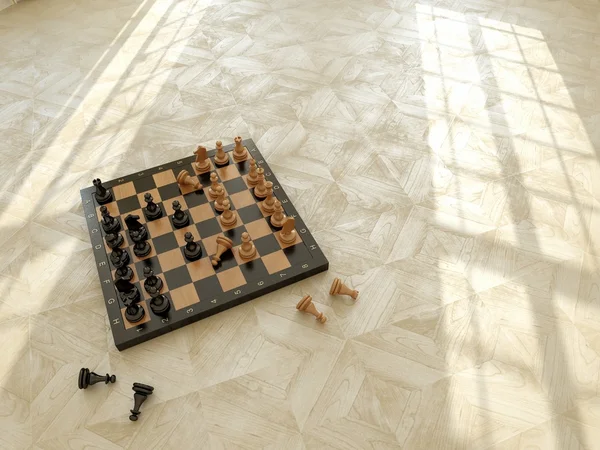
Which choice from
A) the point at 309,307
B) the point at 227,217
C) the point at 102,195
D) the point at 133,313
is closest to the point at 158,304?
the point at 133,313

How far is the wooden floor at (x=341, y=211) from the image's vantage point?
230 cm

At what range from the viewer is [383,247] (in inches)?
113

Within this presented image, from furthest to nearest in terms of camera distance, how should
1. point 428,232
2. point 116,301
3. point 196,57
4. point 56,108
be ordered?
point 196,57 < point 56,108 < point 428,232 < point 116,301

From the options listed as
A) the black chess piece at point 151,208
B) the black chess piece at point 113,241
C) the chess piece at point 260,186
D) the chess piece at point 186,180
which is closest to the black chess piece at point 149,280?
the black chess piece at point 113,241

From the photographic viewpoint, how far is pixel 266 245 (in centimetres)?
278

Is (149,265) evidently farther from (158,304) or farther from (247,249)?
(247,249)

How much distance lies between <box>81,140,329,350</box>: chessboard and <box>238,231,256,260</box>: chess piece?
0.09 ft

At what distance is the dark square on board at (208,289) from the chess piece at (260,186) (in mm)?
584

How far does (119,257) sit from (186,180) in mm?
612

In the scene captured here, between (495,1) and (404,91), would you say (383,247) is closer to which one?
(404,91)

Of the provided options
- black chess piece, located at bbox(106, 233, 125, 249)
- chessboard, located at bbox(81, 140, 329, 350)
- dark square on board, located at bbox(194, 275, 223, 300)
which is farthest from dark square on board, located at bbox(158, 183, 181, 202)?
dark square on board, located at bbox(194, 275, 223, 300)

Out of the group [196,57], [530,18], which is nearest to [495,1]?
[530,18]

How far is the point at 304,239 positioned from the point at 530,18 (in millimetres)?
3256

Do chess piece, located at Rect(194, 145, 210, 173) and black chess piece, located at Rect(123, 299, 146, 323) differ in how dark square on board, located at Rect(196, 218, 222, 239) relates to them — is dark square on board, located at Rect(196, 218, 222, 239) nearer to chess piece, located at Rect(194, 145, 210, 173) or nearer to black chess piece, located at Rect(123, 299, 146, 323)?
chess piece, located at Rect(194, 145, 210, 173)
